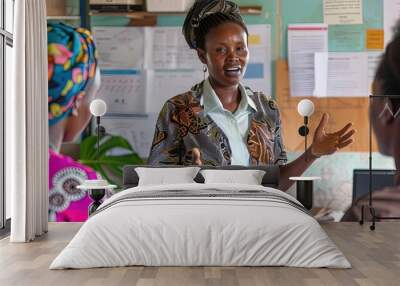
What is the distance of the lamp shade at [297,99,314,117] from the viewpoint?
7.02m

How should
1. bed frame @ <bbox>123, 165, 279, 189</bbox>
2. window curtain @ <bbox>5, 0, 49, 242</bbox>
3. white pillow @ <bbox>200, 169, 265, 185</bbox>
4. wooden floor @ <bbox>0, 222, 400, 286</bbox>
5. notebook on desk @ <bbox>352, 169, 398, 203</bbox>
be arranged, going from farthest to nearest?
1. notebook on desk @ <bbox>352, 169, 398, 203</bbox>
2. bed frame @ <bbox>123, 165, 279, 189</bbox>
3. white pillow @ <bbox>200, 169, 265, 185</bbox>
4. window curtain @ <bbox>5, 0, 49, 242</bbox>
5. wooden floor @ <bbox>0, 222, 400, 286</bbox>

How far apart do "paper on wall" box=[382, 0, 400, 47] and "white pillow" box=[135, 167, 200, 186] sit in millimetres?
2610

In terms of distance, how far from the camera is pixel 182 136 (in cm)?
711

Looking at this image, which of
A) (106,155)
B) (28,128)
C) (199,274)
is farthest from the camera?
(106,155)

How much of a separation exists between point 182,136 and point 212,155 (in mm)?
393

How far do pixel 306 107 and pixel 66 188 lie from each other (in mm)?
2822

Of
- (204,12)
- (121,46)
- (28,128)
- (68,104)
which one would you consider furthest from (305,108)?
(28,128)

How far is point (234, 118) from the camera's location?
7.12m

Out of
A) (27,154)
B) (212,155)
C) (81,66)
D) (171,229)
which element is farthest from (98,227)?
(81,66)

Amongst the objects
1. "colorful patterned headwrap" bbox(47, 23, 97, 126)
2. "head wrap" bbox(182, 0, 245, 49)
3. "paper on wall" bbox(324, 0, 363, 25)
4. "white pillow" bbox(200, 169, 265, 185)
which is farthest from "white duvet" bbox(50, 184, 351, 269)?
"paper on wall" bbox(324, 0, 363, 25)

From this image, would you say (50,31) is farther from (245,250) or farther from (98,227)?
(245,250)

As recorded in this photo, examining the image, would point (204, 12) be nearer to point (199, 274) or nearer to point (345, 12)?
point (345, 12)

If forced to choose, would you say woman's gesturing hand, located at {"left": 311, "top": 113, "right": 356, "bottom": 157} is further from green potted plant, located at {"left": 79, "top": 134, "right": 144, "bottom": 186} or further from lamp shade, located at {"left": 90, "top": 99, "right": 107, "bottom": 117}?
lamp shade, located at {"left": 90, "top": 99, "right": 107, "bottom": 117}

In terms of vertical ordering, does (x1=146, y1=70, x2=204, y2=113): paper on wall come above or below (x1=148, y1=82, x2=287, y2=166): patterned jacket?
above
